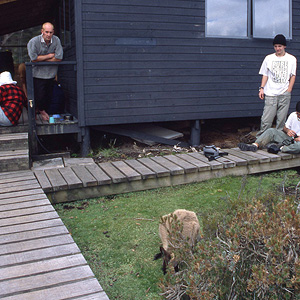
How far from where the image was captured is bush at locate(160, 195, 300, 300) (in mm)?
2244

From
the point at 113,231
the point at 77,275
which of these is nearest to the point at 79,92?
the point at 113,231

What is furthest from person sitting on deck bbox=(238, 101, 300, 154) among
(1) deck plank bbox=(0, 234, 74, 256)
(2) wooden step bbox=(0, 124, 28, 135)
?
(1) deck plank bbox=(0, 234, 74, 256)

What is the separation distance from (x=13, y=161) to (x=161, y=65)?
11.1ft

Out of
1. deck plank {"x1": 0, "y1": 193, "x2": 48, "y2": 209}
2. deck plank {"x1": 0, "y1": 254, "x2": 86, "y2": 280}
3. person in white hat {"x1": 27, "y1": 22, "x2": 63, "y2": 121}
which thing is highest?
person in white hat {"x1": 27, "y1": 22, "x2": 63, "y2": 121}

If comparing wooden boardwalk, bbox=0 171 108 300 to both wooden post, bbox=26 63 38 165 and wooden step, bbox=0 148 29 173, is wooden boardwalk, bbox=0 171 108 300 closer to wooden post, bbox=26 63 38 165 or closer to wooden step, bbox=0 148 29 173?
wooden step, bbox=0 148 29 173

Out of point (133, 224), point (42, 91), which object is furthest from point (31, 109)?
point (133, 224)

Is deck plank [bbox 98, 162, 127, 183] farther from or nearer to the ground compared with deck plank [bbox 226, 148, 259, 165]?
nearer to the ground

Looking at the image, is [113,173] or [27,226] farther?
[113,173]

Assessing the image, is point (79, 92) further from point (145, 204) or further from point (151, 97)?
point (145, 204)

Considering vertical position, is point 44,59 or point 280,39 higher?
point 280,39

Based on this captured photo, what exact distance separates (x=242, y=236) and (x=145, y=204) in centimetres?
237

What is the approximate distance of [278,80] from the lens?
6.70m

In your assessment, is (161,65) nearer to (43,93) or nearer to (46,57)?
(46,57)

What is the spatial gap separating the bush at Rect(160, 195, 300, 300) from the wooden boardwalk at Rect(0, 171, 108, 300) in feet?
1.84
